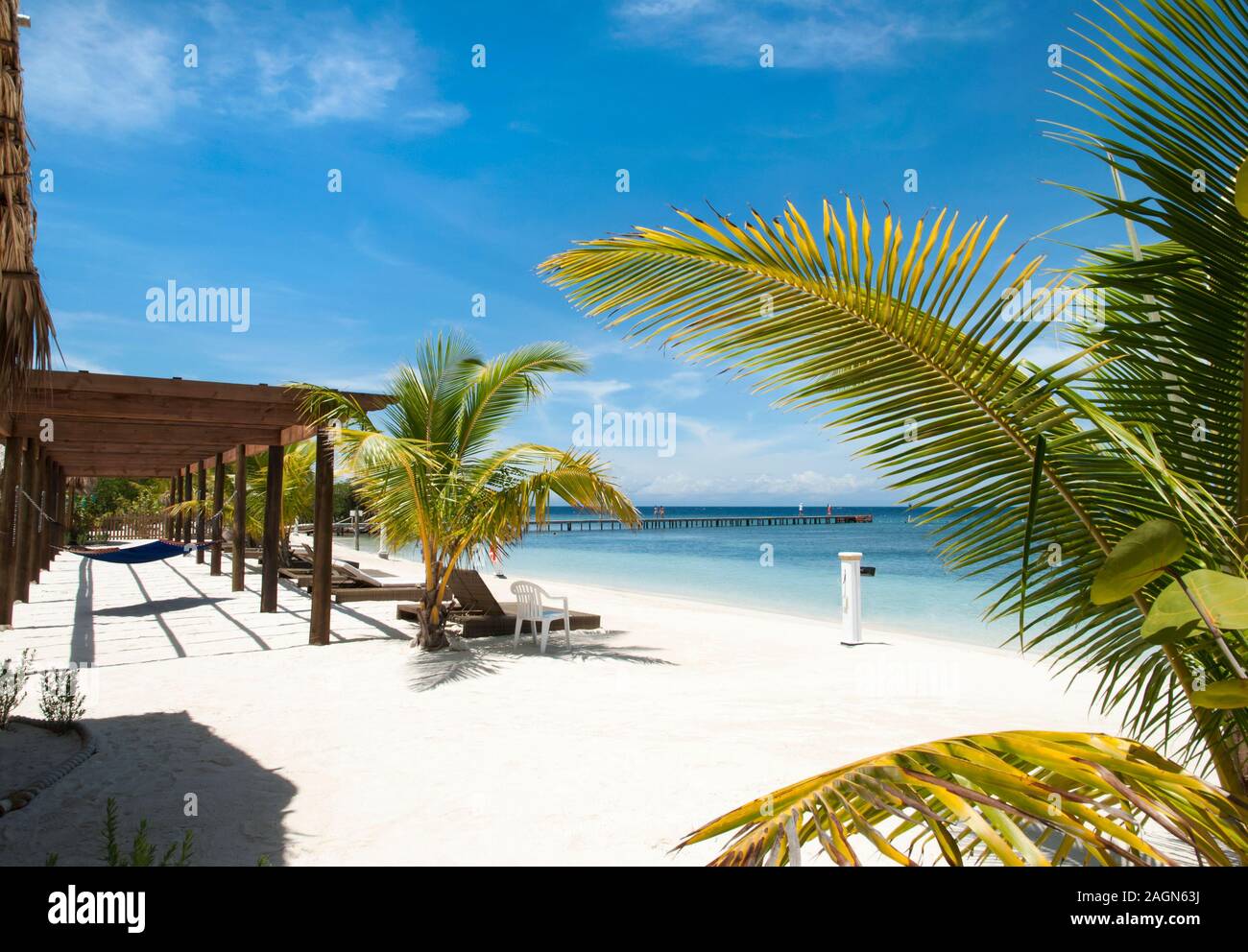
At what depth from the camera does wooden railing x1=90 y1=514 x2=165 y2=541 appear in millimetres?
30328

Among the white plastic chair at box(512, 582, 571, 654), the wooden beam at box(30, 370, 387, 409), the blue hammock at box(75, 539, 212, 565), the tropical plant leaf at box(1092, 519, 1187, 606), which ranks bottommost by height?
the white plastic chair at box(512, 582, 571, 654)

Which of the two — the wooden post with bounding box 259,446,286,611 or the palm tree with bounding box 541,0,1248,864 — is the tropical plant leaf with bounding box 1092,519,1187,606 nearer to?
the palm tree with bounding box 541,0,1248,864

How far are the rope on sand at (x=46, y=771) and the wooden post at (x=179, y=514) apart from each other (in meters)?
19.4

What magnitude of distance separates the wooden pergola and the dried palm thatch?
7.40ft

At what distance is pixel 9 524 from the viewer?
9773 millimetres

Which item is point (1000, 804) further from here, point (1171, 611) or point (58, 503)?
point (58, 503)

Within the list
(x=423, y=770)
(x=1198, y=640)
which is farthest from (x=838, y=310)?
(x=423, y=770)

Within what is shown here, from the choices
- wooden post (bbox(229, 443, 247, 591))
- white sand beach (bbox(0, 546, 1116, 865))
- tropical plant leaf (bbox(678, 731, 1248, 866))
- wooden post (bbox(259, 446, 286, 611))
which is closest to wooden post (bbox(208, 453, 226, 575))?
wooden post (bbox(229, 443, 247, 591))

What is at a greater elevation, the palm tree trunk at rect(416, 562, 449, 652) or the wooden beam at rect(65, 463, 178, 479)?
the wooden beam at rect(65, 463, 178, 479)

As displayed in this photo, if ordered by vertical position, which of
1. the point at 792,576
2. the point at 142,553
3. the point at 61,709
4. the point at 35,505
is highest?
the point at 35,505

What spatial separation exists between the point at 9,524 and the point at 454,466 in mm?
6567

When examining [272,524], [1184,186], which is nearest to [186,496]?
[272,524]

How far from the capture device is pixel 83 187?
10.5 m
